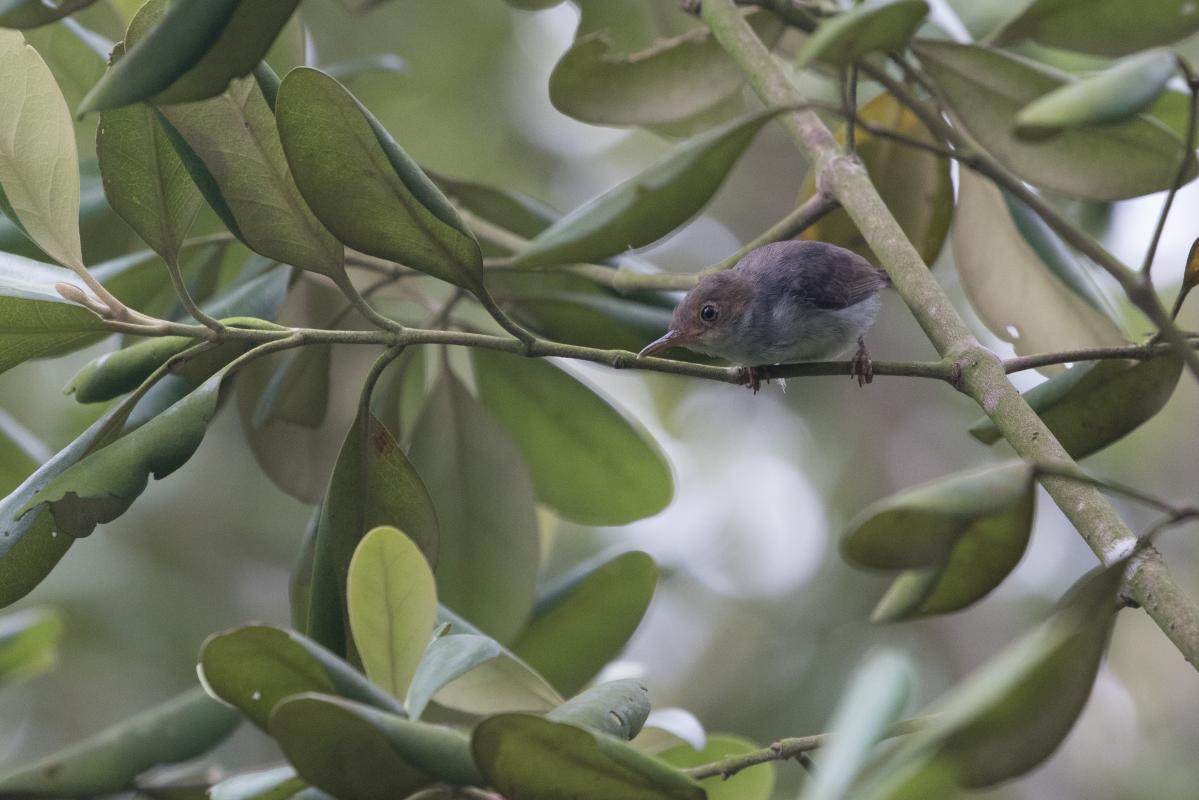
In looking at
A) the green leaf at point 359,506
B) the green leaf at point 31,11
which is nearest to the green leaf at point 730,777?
the green leaf at point 359,506

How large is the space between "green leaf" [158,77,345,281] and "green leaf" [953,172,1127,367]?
1479 mm

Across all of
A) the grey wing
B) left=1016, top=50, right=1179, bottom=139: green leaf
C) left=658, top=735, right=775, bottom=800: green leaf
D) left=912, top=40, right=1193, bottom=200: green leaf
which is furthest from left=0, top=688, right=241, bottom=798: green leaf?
the grey wing

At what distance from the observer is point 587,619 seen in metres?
2.39

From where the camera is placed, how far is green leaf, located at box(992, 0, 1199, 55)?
2.01 metres

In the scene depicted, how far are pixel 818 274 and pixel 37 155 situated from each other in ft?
7.57

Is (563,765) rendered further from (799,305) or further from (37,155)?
(799,305)

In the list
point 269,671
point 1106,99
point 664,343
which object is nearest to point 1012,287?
point 664,343

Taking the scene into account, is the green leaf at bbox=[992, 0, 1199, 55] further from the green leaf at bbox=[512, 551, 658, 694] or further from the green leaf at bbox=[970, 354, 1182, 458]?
the green leaf at bbox=[512, 551, 658, 694]

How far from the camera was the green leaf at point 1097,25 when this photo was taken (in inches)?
79.0

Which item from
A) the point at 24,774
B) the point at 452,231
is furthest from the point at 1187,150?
the point at 24,774

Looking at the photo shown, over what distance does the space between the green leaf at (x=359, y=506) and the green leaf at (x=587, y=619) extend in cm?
54

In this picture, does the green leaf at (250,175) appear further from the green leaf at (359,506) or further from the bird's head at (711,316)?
the bird's head at (711,316)

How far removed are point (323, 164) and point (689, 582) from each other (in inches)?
271

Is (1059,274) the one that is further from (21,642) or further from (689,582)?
(689,582)
